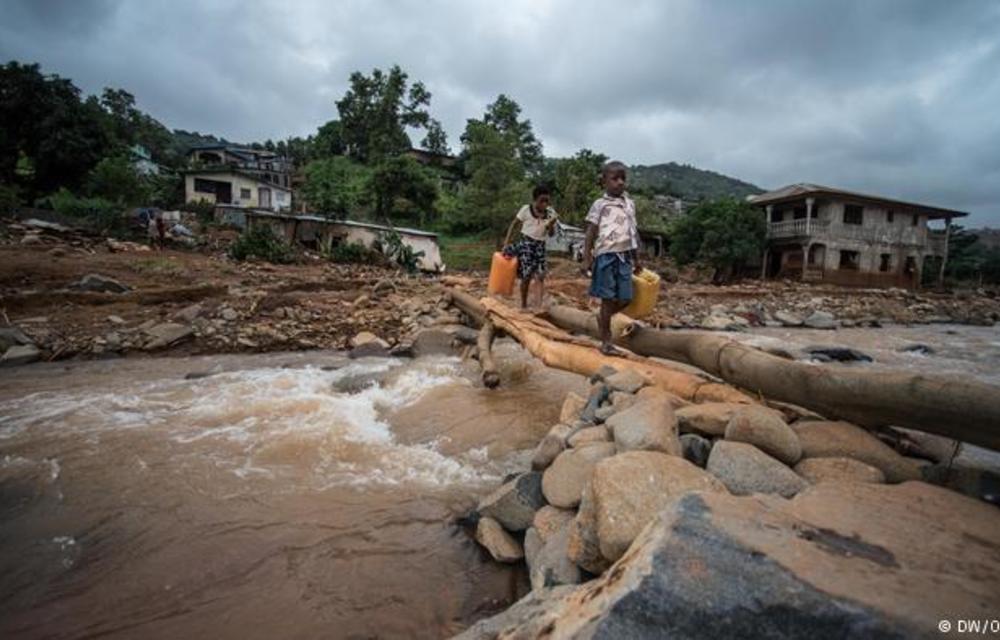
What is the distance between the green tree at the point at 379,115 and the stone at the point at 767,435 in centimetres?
4206

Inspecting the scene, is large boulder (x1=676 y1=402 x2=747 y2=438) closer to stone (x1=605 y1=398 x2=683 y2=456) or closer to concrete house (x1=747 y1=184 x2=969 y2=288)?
stone (x1=605 y1=398 x2=683 y2=456)

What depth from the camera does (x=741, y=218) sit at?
2512cm

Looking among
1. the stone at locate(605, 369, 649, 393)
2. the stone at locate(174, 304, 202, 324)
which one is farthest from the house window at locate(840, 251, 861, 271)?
the stone at locate(174, 304, 202, 324)

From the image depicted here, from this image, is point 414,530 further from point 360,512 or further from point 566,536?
point 566,536

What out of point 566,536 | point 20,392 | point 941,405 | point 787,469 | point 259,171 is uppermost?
point 259,171

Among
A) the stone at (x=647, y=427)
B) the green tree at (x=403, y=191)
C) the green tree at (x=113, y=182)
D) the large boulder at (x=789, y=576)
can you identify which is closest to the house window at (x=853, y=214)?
the green tree at (x=403, y=191)

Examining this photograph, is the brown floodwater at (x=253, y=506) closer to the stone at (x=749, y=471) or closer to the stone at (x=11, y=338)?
the stone at (x=749, y=471)

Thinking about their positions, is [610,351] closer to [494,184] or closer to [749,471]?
[749,471]

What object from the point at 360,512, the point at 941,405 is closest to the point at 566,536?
the point at 360,512

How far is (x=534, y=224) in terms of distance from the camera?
6711 mm

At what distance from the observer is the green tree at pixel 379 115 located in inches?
1654

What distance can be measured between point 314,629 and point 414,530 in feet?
2.70

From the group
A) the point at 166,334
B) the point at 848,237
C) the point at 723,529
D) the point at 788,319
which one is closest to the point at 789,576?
the point at 723,529

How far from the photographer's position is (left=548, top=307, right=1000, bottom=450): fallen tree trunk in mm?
2049
